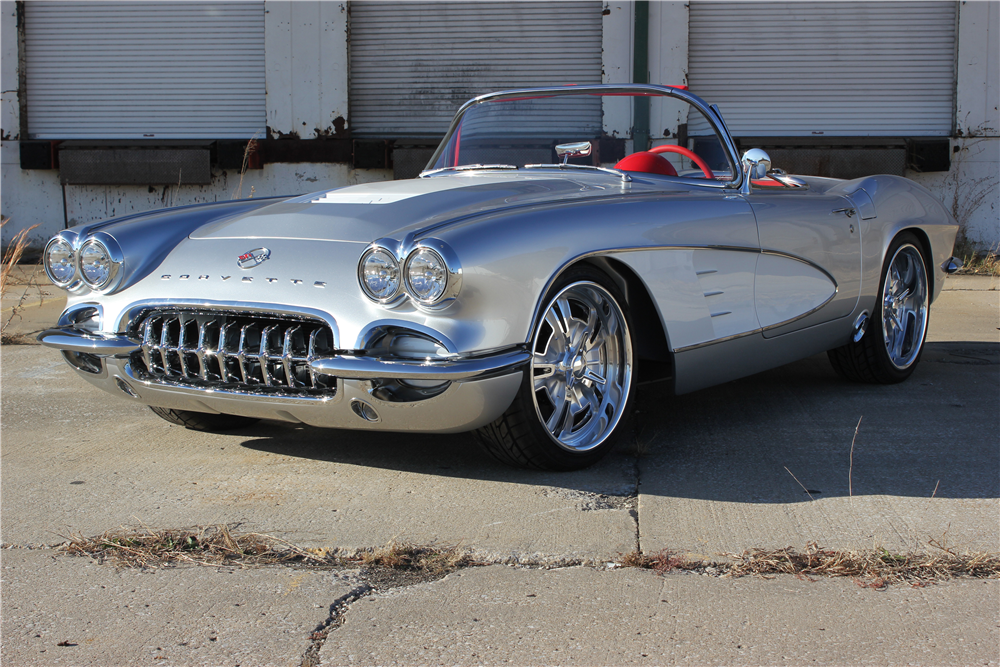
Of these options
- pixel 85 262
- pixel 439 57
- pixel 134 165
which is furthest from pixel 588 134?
pixel 134 165

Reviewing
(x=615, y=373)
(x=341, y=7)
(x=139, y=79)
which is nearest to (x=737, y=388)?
(x=615, y=373)

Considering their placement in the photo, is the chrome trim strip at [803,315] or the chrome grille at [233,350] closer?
the chrome grille at [233,350]

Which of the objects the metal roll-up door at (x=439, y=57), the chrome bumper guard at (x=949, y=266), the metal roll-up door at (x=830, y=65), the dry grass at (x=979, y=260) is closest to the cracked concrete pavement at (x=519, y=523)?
the chrome bumper guard at (x=949, y=266)

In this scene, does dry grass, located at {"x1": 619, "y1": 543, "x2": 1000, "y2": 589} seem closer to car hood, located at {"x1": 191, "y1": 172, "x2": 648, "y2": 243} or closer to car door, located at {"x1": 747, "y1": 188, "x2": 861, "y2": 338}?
car hood, located at {"x1": 191, "y1": 172, "x2": 648, "y2": 243}

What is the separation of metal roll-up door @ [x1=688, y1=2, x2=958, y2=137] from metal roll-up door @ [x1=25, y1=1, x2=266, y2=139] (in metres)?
5.04

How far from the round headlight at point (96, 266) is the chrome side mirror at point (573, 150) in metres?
1.74

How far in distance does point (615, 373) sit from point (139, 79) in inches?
374

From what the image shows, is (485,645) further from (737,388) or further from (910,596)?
(737,388)

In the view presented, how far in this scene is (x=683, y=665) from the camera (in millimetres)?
1843

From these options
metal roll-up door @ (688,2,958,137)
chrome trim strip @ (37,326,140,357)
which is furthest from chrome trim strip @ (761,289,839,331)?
metal roll-up door @ (688,2,958,137)

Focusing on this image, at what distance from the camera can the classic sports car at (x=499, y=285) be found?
2.64 meters

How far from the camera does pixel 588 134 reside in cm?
393

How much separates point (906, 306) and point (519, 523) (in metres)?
2.85

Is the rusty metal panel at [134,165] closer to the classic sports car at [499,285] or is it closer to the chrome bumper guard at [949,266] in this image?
the classic sports car at [499,285]
